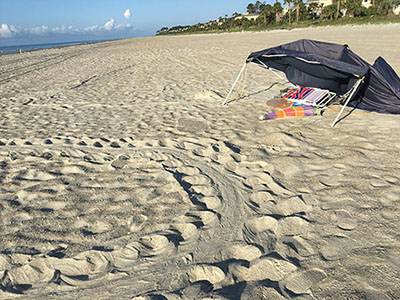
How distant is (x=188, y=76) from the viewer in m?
11.8

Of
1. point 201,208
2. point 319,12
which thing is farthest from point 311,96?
point 319,12

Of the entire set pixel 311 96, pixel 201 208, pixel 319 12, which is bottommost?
pixel 201 208

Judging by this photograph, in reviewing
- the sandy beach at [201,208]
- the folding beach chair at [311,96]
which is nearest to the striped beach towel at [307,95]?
the folding beach chair at [311,96]

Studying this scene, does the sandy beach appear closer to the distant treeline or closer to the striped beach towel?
the striped beach towel

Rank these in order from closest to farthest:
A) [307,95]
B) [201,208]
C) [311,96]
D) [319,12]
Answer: [201,208]
[311,96]
[307,95]
[319,12]

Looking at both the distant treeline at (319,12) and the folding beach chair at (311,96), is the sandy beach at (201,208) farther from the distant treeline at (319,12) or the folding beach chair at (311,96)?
the distant treeline at (319,12)

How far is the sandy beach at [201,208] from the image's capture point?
2.31 metres

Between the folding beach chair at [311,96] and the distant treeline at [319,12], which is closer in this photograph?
the folding beach chair at [311,96]

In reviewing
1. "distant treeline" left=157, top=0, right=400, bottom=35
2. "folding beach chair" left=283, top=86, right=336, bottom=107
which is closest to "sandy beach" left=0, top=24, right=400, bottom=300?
"folding beach chair" left=283, top=86, right=336, bottom=107

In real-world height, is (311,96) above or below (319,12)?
below

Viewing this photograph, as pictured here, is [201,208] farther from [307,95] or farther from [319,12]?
[319,12]

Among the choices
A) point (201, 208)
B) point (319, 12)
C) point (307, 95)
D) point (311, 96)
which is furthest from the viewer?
point (319, 12)

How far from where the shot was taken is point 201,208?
3.25 m

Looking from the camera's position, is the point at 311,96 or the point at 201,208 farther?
the point at 311,96
